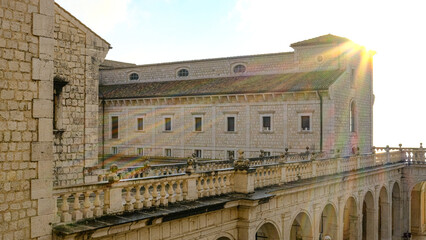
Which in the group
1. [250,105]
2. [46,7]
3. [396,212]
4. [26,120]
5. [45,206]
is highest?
[46,7]

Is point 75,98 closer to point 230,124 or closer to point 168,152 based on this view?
point 230,124

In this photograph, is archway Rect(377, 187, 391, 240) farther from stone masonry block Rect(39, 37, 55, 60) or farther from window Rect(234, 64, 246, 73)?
stone masonry block Rect(39, 37, 55, 60)

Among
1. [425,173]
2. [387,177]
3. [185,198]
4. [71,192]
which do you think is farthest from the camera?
[425,173]

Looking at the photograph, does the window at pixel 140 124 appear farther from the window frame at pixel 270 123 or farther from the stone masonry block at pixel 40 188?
the stone masonry block at pixel 40 188

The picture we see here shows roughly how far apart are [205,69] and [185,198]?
1189 inches

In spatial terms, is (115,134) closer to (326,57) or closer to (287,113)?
(287,113)

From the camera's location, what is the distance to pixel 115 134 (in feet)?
141

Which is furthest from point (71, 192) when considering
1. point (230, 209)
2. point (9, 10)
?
point (230, 209)

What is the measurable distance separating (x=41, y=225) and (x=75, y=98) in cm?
829

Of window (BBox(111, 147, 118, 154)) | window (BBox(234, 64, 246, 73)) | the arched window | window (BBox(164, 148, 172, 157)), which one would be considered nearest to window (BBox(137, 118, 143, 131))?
window (BBox(164, 148, 172, 157))

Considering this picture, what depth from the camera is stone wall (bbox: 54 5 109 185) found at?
610 inches

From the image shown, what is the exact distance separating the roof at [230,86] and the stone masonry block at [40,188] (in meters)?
25.0

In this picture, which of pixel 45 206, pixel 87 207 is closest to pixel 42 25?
pixel 45 206

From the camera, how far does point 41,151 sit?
334 inches
